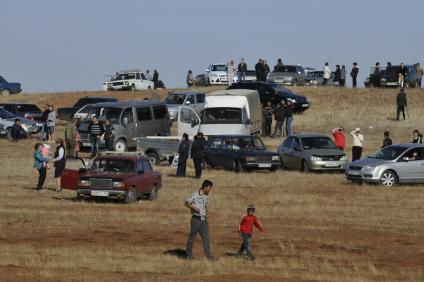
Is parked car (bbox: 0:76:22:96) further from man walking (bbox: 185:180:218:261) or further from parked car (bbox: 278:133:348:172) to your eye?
man walking (bbox: 185:180:218:261)

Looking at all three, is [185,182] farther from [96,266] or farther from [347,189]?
[96,266]

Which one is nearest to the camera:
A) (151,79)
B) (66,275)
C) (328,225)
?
(66,275)

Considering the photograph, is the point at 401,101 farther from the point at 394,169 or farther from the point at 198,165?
the point at 198,165

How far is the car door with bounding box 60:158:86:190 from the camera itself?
3403 centimetres

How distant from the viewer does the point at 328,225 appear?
96.3ft

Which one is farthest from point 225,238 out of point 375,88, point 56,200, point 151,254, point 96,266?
point 375,88

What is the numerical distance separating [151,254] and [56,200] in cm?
1027

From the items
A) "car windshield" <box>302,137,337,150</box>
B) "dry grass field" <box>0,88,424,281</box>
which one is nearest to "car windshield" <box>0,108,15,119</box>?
"dry grass field" <box>0,88,424,281</box>

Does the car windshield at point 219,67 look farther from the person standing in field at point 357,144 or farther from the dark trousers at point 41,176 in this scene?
the dark trousers at point 41,176

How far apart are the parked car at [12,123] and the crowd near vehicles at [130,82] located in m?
19.5

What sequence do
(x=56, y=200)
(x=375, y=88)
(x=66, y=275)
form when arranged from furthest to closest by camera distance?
1. (x=375, y=88)
2. (x=56, y=200)
3. (x=66, y=275)

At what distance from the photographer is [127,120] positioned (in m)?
46.8

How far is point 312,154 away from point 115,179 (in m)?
11.6

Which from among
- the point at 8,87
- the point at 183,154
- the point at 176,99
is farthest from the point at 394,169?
the point at 8,87
